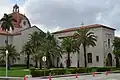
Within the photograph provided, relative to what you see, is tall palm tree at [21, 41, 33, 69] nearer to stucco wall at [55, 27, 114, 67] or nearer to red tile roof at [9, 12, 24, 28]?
stucco wall at [55, 27, 114, 67]

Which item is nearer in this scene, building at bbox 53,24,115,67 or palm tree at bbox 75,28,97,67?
palm tree at bbox 75,28,97,67

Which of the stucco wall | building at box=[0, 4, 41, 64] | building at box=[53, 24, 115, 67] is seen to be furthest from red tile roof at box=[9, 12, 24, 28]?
the stucco wall

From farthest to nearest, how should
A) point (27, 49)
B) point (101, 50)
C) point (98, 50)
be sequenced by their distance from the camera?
point (27, 49) < point (98, 50) < point (101, 50)

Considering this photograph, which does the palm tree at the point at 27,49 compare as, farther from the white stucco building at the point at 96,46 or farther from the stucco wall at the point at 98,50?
the stucco wall at the point at 98,50

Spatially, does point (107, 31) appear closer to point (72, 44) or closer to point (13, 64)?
point (72, 44)

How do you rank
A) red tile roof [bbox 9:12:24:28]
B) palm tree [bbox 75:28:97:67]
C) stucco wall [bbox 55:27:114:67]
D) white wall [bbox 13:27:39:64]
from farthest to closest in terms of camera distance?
red tile roof [bbox 9:12:24:28]
white wall [bbox 13:27:39:64]
stucco wall [bbox 55:27:114:67]
palm tree [bbox 75:28:97:67]

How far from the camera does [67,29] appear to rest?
7706 cm

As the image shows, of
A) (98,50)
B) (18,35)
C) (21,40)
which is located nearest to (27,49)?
(21,40)

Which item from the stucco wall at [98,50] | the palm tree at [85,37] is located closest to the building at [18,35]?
the stucco wall at [98,50]

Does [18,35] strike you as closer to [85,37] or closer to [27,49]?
[27,49]

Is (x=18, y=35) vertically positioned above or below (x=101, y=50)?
above

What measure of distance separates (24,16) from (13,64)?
65.0ft

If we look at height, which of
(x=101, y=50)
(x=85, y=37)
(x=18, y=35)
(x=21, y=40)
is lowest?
(x=101, y=50)

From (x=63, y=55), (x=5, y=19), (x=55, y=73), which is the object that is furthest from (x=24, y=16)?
(x=55, y=73)
